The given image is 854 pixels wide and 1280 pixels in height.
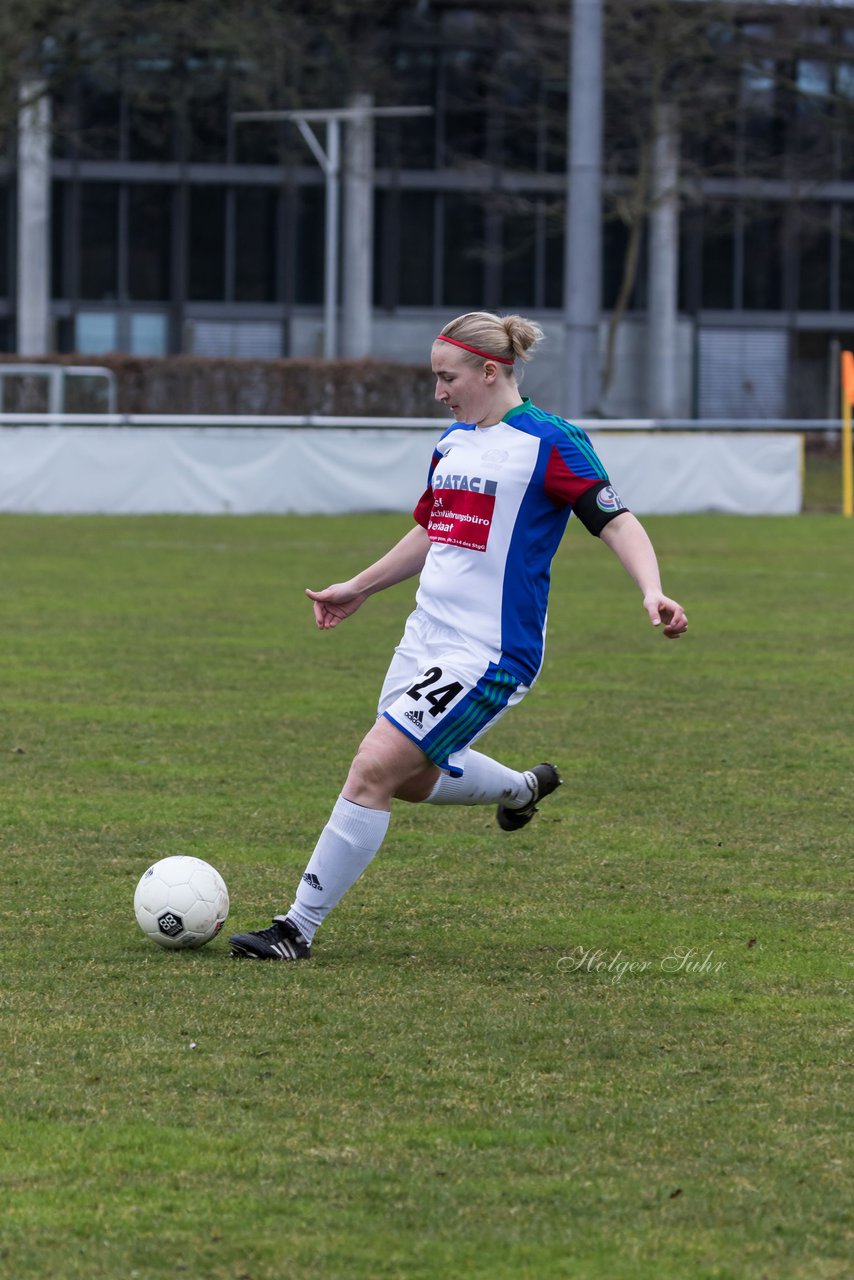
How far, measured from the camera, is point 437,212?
1898 inches

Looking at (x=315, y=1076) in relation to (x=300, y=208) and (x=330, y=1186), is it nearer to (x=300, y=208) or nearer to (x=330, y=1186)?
(x=330, y=1186)

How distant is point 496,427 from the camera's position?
18.4ft

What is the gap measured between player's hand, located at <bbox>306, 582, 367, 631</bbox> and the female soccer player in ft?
1.23

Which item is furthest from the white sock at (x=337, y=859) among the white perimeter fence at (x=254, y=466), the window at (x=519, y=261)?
the window at (x=519, y=261)

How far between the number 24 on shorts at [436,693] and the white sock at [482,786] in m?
0.27

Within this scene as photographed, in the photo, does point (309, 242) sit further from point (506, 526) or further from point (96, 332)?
point (506, 526)

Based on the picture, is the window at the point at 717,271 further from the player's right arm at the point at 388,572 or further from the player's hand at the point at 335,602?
the player's right arm at the point at 388,572

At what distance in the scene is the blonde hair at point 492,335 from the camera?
5.44 metres

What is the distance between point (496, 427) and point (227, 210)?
1685 inches

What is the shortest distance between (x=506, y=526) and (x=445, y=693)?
485 mm

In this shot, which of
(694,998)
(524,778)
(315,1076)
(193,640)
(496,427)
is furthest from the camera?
(193,640)

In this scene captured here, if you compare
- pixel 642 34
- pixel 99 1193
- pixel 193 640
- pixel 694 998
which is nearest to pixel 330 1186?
pixel 99 1193

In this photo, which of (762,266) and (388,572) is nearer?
(388,572)

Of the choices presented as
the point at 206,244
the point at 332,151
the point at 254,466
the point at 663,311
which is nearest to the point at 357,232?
the point at 206,244
